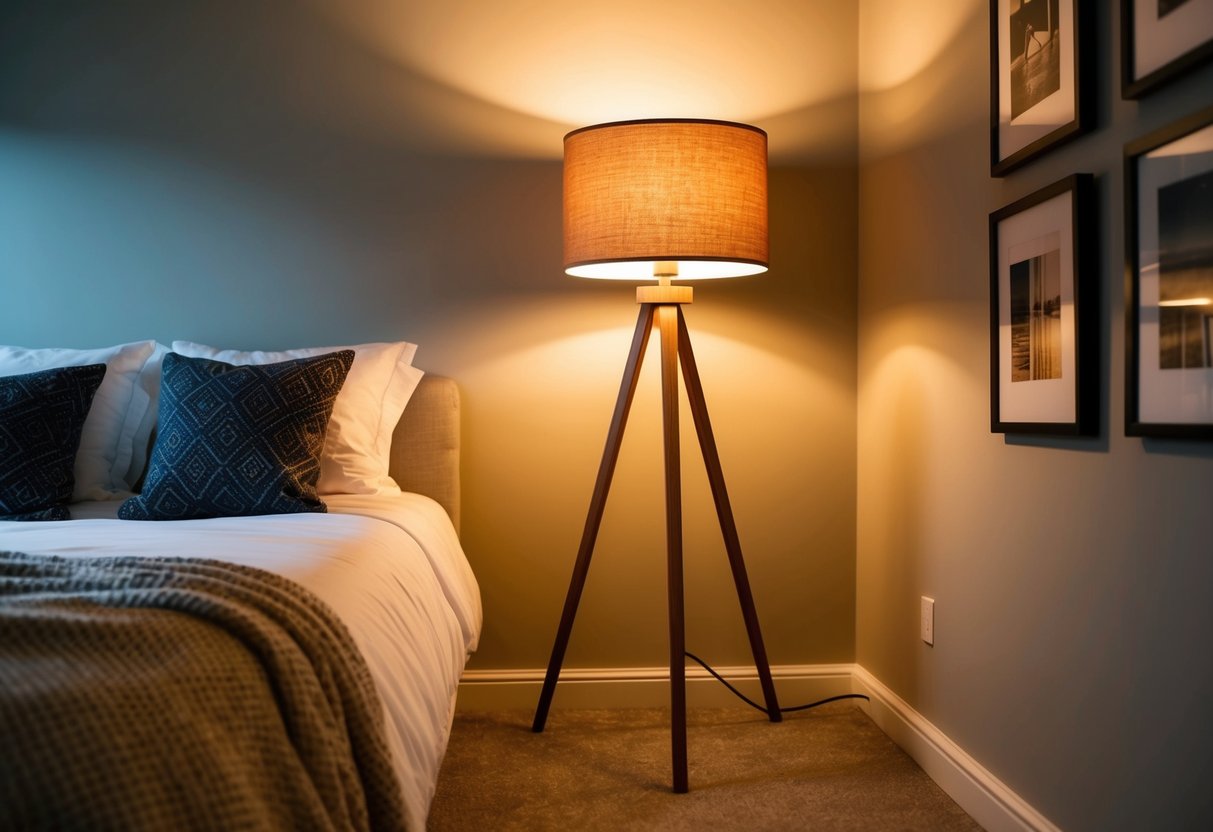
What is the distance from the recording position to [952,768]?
7.47 ft

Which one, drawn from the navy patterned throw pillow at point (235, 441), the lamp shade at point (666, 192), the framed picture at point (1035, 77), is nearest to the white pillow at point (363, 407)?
the navy patterned throw pillow at point (235, 441)

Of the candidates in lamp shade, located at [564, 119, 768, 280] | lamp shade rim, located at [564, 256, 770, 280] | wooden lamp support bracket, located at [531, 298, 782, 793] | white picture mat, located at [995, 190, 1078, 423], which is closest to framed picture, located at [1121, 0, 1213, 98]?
white picture mat, located at [995, 190, 1078, 423]

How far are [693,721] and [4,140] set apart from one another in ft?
8.48

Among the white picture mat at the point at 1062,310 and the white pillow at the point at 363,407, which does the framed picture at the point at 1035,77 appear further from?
the white pillow at the point at 363,407

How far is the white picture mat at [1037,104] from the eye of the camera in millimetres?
1771

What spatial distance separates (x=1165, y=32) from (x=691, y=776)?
1828 millimetres

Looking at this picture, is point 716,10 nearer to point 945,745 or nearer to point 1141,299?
point 1141,299

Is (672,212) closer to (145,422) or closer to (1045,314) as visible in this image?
(1045,314)

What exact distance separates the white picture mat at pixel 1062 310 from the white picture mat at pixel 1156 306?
0.19 meters

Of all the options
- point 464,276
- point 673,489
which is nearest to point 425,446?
point 464,276

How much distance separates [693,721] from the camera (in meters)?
2.84

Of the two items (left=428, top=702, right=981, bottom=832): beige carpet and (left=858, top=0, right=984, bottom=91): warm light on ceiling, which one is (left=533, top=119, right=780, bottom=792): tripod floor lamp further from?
(left=858, top=0, right=984, bottom=91): warm light on ceiling

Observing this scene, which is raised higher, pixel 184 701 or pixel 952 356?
pixel 952 356

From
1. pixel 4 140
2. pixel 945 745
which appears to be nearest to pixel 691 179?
pixel 945 745
